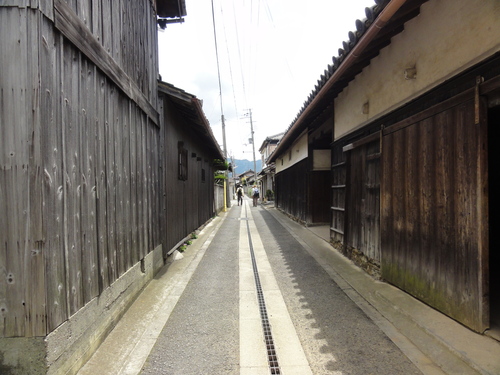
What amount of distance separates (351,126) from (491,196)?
2760 millimetres

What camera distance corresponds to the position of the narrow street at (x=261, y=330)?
2.71 meters

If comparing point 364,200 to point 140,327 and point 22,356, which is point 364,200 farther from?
point 22,356

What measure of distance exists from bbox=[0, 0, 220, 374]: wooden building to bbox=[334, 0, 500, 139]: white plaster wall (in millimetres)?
3907

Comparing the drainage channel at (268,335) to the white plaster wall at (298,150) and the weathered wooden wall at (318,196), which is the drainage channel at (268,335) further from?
the white plaster wall at (298,150)

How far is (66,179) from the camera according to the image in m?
2.52

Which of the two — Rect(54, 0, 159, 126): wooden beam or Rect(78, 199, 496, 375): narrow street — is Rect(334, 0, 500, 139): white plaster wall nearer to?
Rect(78, 199, 496, 375): narrow street

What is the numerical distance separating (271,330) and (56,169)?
285cm

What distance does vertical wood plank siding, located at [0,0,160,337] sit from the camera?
83.7 inches

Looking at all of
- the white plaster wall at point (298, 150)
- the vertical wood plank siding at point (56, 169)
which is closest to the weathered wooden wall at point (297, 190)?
the white plaster wall at point (298, 150)

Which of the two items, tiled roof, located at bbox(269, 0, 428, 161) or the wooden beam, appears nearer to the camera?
the wooden beam

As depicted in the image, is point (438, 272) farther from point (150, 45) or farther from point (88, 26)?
point (150, 45)

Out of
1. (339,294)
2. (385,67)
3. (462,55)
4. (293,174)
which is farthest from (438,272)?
(293,174)

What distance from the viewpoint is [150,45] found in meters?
5.64

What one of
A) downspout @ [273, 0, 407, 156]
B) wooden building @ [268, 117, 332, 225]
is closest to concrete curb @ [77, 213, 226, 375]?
downspout @ [273, 0, 407, 156]
